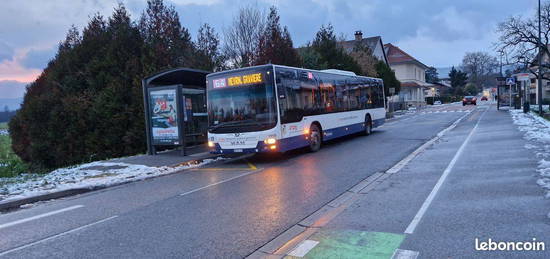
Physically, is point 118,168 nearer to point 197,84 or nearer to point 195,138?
point 195,138

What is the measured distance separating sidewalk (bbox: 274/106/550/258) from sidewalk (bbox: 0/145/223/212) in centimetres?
612

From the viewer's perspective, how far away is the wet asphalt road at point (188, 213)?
16.4ft

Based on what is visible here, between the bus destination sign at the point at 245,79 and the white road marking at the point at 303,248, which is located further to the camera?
the bus destination sign at the point at 245,79

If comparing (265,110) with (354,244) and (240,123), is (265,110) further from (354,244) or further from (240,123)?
(354,244)

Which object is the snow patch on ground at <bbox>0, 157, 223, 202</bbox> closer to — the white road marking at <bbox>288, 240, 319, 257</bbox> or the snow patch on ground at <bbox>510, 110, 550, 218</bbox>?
the white road marking at <bbox>288, 240, 319, 257</bbox>

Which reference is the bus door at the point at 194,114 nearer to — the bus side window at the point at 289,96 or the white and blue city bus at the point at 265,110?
the white and blue city bus at the point at 265,110

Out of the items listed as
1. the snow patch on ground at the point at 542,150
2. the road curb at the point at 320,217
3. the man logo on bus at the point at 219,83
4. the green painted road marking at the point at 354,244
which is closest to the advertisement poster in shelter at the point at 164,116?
the man logo on bus at the point at 219,83

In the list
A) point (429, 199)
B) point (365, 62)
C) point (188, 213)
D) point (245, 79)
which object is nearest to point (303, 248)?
point (188, 213)

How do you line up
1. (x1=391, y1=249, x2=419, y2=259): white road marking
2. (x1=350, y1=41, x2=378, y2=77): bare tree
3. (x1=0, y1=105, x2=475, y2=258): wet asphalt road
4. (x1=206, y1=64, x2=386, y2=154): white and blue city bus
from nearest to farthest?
(x1=391, y1=249, x2=419, y2=259): white road marking, (x1=0, y1=105, x2=475, y2=258): wet asphalt road, (x1=206, y1=64, x2=386, y2=154): white and blue city bus, (x1=350, y1=41, x2=378, y2=77): bare tree

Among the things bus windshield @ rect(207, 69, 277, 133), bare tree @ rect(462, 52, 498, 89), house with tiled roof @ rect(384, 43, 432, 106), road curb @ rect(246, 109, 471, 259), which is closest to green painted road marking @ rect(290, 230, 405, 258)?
road curb @ rect(246, 109, 471, 259)

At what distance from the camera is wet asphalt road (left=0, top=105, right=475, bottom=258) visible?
501 centimetres

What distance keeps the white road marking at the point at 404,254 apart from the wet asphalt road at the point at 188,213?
1.58m

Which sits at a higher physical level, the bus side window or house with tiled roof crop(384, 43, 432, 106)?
house with tiled roof crop(384, 43, 432, 106)

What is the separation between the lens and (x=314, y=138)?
13.9 meters
